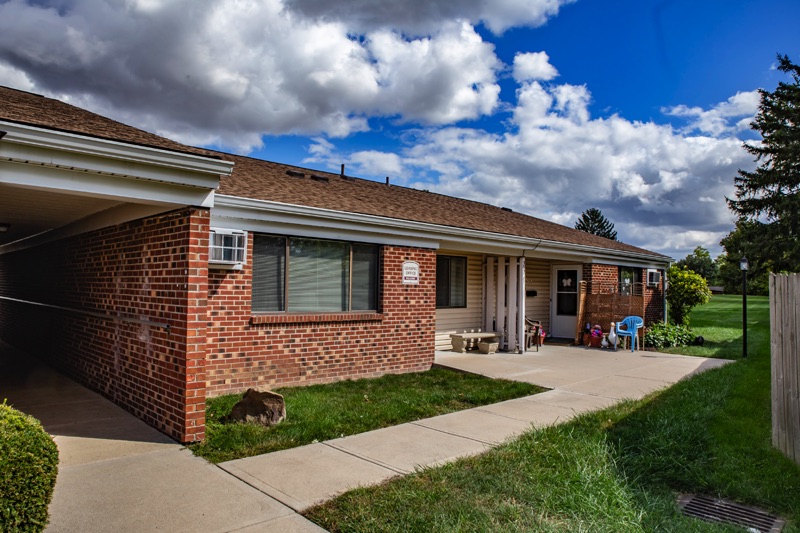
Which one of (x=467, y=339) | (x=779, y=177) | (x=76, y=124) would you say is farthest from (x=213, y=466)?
(x=779, y=177)

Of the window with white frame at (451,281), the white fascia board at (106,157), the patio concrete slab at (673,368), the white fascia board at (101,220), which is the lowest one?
the patio concrete slab at (673,368)

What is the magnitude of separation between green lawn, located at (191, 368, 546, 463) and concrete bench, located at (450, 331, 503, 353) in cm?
259

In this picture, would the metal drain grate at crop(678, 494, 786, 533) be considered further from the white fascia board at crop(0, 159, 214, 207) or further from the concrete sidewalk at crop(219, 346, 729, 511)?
the white fascia board at crop(0, 159, 214, 207)

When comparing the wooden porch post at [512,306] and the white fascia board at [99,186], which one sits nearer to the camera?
the white fascia board at [99,186]

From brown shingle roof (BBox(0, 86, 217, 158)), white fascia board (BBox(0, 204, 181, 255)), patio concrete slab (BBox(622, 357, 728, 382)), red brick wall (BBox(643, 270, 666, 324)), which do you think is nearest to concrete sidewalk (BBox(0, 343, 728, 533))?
patio concrete slab (BBox(622, 357, 728, 382))

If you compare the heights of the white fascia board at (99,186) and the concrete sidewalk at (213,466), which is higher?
the white fascia board at (99,186)

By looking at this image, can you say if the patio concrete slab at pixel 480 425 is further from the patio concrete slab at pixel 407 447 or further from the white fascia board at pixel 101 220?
the white fascia board at pixel 101 220

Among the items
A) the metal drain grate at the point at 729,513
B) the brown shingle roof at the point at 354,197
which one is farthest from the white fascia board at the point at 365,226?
the metal drain grate at the point at 729,513

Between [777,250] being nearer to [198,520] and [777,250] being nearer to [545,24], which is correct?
[545,24]

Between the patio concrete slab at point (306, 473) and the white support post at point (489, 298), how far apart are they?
8763mm

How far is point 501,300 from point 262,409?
8.34 meters

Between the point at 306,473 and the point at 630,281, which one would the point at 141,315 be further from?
the point at 630,281

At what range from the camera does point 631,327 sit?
14.5 metres

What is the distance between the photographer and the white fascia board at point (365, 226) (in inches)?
299
